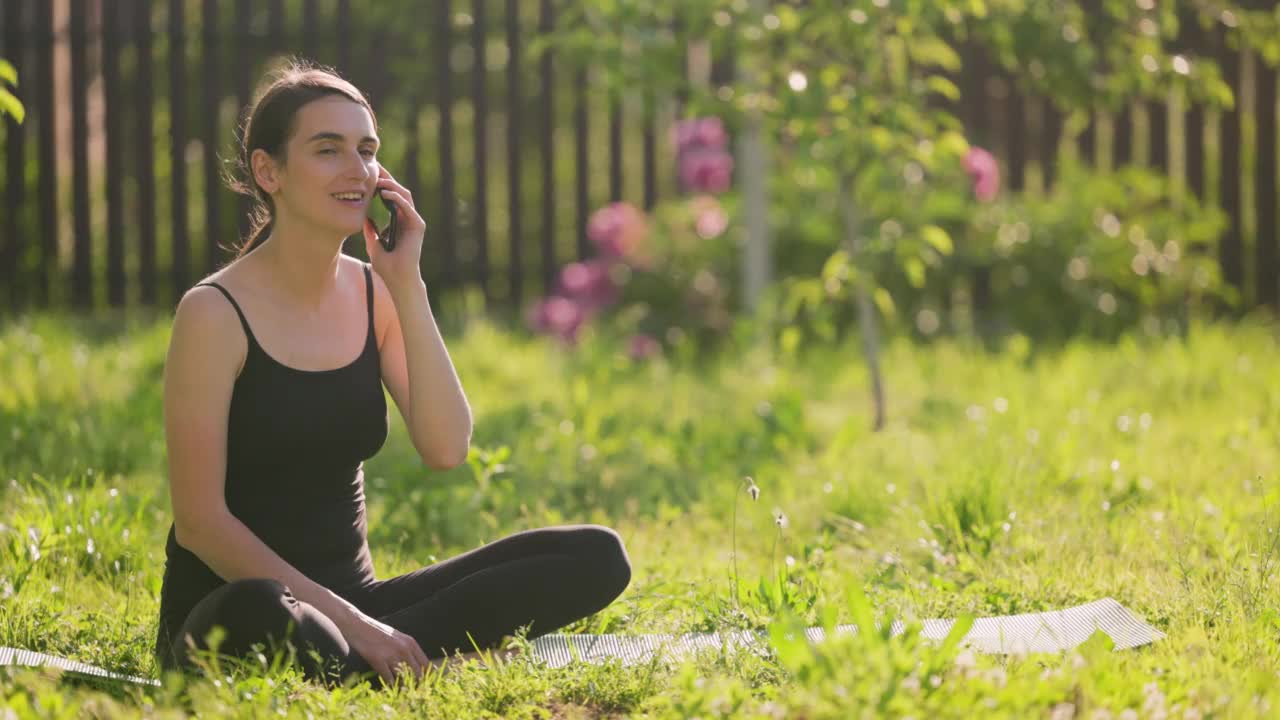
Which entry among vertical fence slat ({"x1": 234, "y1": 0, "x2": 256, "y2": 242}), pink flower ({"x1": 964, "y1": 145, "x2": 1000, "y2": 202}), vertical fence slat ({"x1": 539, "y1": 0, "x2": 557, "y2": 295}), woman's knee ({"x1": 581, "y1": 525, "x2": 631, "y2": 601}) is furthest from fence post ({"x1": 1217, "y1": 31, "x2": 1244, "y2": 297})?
woman's knee ({"x1": 581, "y1": 525, "x2": 631, "y2": 601})

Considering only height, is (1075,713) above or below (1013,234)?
below

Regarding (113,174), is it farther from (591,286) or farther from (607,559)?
(607,559)

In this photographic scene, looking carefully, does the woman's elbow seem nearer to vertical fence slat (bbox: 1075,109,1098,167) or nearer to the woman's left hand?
the woman's left hand

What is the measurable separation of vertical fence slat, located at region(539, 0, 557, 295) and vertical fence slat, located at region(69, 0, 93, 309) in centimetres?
223

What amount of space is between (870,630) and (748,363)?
3.63 m

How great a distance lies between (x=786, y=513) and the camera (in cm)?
392

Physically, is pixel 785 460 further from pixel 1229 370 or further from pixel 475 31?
pixel 475 31

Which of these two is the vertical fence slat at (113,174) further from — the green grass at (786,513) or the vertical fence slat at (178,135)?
the green grass at (786,513)

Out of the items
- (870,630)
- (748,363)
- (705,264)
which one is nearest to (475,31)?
(705,264)

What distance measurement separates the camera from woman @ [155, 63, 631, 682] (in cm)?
259

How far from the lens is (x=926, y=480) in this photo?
12.7ft

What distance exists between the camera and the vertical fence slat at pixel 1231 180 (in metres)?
6.96

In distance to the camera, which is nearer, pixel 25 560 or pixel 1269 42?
pixel 25 560

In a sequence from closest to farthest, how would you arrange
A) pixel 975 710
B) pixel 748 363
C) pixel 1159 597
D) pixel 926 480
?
pixel 975 710 < pixel 1159 597 < pixel 926 480 < pixel 748 363
